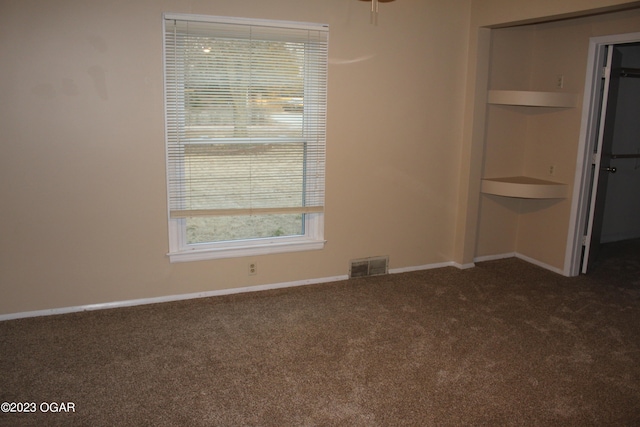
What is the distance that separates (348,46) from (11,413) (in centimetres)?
320

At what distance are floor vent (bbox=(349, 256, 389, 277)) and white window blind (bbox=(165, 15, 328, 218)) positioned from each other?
0.65 m

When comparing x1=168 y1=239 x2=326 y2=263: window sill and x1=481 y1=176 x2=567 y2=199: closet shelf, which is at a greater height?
x1=481 y1=176 x2=567 y2=199: closet shelf

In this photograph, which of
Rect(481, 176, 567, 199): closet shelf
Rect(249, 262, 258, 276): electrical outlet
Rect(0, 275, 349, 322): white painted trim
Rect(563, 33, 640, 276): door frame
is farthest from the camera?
Rect(481, 176, 567, 199): closet shelf

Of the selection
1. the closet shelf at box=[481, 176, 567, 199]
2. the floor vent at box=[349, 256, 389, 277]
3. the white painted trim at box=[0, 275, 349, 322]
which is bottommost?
the white painted trim at box=[0, 275, 349, 322]

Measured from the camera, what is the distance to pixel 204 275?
13.2ft

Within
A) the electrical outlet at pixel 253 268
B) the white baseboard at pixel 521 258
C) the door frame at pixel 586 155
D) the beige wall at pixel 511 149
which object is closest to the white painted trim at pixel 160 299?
the electrical outlet at pixel 253 268

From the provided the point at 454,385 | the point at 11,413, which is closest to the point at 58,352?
the point at 11,413

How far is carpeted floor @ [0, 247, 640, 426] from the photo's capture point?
2613 mm

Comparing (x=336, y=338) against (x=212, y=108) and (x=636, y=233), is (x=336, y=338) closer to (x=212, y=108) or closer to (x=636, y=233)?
(x=212, y=108)

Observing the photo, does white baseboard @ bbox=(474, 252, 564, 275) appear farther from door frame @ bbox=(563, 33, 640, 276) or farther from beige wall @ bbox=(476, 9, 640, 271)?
door frame @ bbox=(563, 33, 640, 276)

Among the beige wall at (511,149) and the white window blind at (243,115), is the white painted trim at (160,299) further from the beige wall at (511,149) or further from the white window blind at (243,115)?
the beige wall at (511,149)

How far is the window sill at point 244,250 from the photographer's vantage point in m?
3.92

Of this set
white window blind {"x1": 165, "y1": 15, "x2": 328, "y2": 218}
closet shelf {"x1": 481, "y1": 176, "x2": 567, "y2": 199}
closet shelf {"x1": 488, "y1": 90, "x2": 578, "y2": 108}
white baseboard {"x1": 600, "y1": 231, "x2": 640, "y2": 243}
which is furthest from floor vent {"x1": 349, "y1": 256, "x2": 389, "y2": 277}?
white baseboard {"x1": 600, "y1": 231, "x2": 640, "y2": 243}

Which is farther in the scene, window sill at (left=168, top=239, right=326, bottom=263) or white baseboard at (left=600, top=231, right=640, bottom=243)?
white baseboard at (left=600, top=231, right=640, bottom=243)
